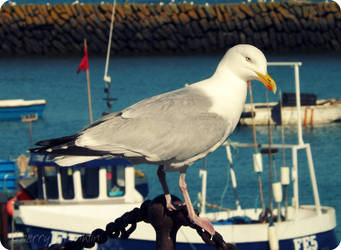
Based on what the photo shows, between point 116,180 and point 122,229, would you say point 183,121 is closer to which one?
point 122,229

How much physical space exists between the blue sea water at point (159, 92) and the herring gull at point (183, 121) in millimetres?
13327

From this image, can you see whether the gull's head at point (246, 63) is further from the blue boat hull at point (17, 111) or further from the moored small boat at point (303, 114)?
the blue boat hull at point (17, 111)

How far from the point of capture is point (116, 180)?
12328 mm

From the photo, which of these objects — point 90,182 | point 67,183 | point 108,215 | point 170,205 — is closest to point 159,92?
point 90,182

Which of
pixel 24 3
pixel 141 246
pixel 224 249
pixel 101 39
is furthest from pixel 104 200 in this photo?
pixel 24 3

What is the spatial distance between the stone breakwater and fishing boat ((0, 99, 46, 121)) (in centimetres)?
1501

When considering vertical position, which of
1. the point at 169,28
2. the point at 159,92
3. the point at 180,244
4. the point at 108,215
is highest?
the point at 169,28

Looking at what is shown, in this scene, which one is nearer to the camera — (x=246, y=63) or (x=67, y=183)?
(x=246, y=63)

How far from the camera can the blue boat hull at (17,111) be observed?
98.2 feet

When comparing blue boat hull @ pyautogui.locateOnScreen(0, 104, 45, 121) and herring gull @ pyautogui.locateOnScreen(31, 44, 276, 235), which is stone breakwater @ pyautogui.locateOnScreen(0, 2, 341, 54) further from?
herring gull @ pyautogui.locateOnScreen(31, 44, 276, 235)

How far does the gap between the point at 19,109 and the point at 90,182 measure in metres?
18.8

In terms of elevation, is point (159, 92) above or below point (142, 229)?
above

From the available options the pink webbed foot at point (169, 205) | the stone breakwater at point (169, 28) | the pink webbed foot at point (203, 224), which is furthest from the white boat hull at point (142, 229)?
the stone breakwater at point (169, 28)

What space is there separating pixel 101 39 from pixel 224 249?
4284cm
